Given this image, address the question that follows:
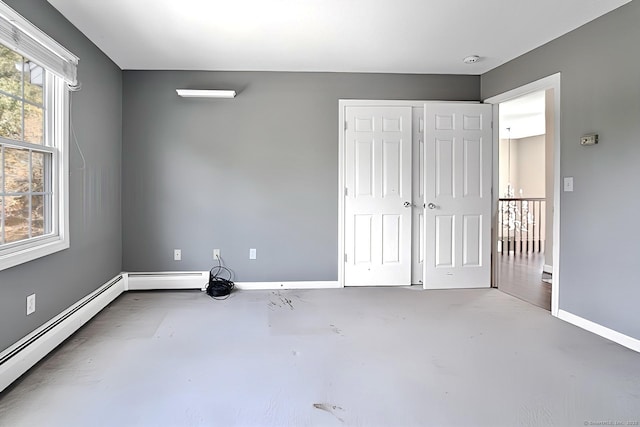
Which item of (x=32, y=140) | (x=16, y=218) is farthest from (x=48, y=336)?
(x=32, y=140)

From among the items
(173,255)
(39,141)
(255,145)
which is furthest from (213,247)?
(39,141)

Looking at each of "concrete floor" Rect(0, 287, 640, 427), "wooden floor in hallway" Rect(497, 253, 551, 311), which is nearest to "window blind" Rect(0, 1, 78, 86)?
"concrete floor" Rect(0, 287, 640, 427)

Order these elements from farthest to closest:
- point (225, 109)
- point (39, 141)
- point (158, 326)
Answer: point (225, 109) → point (158, 326) → point (39, 141)

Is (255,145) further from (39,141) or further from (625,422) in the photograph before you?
(625,422)

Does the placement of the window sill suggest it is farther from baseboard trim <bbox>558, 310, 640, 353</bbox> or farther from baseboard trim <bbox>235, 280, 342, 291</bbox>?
baseboard trim <bbox>558, 310, 640, 353</bbox>

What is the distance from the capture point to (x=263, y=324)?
10.1ft

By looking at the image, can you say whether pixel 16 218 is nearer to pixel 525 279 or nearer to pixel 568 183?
pixel 568 183

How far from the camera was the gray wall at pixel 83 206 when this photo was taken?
231 centimetres

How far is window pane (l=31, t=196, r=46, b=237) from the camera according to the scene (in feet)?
8.41

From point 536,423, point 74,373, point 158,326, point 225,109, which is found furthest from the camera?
point 225,109

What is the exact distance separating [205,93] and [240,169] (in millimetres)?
877

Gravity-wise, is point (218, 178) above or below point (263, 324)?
above

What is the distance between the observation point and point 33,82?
253 centimetres

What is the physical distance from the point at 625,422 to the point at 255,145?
3683mm
